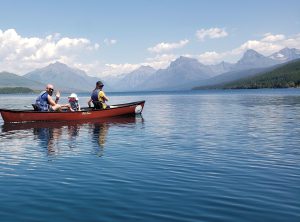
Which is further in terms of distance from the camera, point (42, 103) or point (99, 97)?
point (99, 97)

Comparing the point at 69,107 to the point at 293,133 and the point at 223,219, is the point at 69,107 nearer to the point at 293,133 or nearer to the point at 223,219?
A: the point at 293,133

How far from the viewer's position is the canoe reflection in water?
21312mm

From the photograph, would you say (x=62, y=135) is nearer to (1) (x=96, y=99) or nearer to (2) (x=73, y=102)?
(2) (x=73, y=102)

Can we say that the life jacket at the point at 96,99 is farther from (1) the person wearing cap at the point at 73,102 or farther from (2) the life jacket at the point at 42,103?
(2) the life jacket at the point at 42,103

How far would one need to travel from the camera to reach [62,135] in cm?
2755

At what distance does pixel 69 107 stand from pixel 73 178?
24.4 m

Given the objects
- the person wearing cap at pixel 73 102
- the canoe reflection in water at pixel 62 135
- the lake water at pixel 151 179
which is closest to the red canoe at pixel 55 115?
the canoe reflection in water at pixel 62 135

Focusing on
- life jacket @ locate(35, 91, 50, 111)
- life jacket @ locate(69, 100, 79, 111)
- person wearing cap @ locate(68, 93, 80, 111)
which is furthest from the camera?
life jacket @ locate(69, 100, 79, 111)

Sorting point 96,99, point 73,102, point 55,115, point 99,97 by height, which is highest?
point 99,97

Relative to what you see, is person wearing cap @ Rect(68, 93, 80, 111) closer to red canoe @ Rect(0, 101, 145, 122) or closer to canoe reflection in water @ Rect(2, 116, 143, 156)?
red canoe @ Rect(0, 101, 145, 122)

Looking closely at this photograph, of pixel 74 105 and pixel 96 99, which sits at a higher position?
pixel 96 99

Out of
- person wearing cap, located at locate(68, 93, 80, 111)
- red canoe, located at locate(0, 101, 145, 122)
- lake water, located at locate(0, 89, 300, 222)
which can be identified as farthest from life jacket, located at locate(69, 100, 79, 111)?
lake water, located at locate(0, 89, 300, 222)

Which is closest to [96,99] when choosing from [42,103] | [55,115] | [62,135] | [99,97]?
[99,97]

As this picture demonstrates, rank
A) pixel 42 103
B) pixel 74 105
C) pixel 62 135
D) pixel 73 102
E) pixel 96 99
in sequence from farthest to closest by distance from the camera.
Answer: pixel 96 99 → pixel 74 105 → pixel 73 102 → pixel 42 103 → pixel 62 135
